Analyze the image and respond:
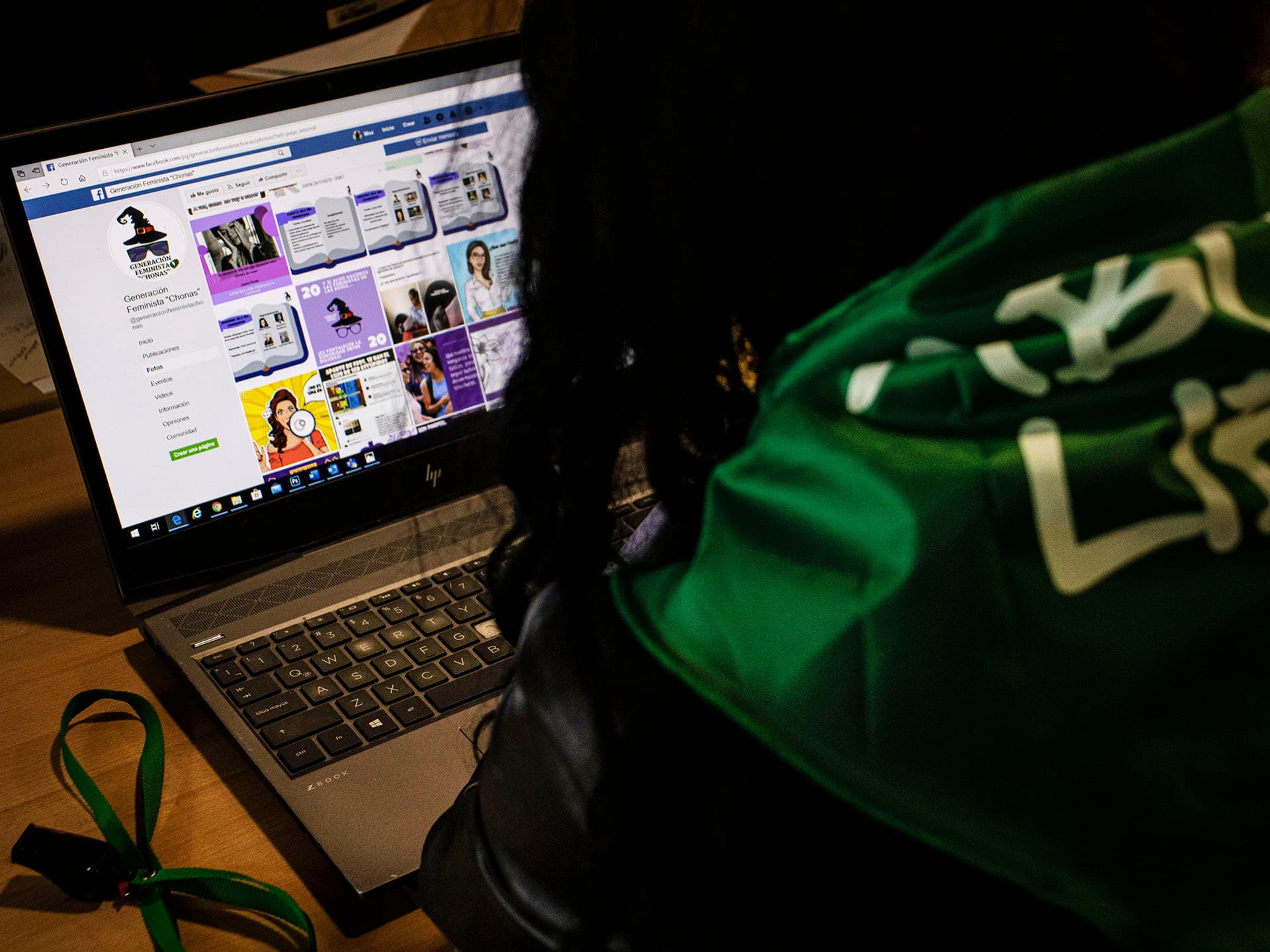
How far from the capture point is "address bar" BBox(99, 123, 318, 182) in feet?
2.18

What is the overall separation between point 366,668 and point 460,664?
0.18 ft

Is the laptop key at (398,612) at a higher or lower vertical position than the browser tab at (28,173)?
lower

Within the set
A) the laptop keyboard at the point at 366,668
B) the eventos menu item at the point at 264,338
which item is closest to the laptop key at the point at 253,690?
the laptop keyboard at the point at 366,668

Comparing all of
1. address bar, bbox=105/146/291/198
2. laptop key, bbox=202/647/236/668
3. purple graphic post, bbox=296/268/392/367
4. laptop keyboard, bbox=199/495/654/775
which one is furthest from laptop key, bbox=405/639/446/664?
address bar, bbox=105/146/291/198

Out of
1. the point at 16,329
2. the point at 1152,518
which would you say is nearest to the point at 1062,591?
the point at 1152,518

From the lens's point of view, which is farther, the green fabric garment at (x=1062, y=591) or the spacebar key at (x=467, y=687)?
the spacebar key at (x=467, y=687)

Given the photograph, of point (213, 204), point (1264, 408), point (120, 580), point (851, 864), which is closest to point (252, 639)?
point (120, 580)

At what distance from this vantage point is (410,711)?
0.59 metres

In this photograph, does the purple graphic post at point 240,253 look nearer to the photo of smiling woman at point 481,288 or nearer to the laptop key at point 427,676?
the photo of smiling woman at point 481,288

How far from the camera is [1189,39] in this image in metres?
0.36

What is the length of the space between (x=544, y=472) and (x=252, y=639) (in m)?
0.29

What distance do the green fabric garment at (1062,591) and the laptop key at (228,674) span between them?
0.39 meters

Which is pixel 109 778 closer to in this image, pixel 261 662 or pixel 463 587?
pixel 261 662

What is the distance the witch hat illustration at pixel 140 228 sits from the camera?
2.19 feet
